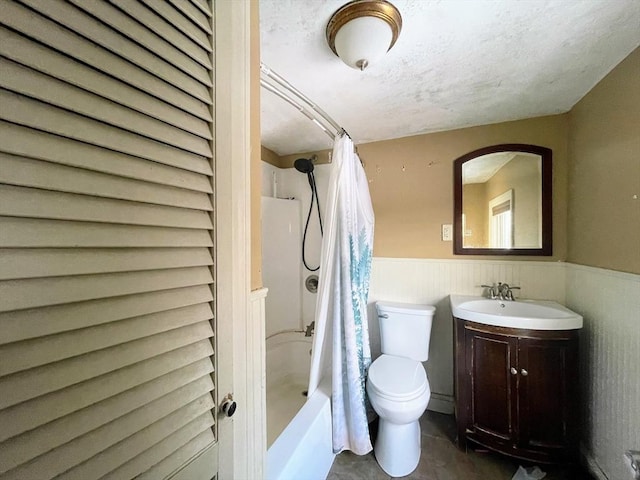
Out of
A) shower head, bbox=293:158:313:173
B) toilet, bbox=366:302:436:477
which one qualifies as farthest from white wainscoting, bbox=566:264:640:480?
shower head, bbox=293:158:313:173

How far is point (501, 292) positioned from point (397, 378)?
99 cm

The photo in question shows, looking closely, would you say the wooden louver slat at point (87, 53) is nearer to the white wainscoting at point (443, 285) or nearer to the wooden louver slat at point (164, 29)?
the wooden louver slat at point (164, 29)

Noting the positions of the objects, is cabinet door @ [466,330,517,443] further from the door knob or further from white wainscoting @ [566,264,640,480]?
the door knob

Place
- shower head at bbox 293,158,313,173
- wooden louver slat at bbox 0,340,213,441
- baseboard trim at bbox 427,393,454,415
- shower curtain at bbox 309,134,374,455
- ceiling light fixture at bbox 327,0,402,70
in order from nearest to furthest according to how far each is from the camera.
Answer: wooden louver slat at bbox 0,340,213,441 < ceiling light fixture at bbox 327,0,402,70 < shower curtain at bbox 309,134,374,455 < baseboard trim at bbox 427,393,454,415 < shower head at bbox 293,158,313,173

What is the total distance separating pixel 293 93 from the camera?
4.13 ft

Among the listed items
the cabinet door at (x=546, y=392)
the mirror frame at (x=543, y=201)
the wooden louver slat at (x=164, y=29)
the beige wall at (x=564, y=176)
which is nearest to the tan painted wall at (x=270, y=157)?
the beige wall at (x=564, y=176)

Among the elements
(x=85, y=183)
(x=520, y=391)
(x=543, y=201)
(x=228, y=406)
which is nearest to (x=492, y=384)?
(x=520, y=391)

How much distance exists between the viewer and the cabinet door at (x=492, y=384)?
150 cm

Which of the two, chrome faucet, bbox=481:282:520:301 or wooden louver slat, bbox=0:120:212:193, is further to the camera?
chrome faucet, bbox=481:282:520:301

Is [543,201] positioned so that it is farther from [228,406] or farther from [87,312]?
[87,312]

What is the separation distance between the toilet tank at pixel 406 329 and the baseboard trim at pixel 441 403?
1.36 feet

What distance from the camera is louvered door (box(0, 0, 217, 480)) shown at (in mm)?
335

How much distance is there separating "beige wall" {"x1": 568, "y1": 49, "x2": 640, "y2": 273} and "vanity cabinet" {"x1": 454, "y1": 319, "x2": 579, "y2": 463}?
0.51 metres

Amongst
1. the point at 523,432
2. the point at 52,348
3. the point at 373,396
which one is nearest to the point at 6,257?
the point at 52,348
